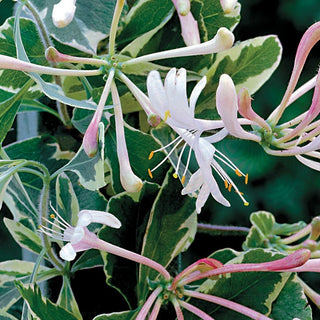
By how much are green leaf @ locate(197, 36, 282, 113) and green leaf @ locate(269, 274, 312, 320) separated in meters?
0.17

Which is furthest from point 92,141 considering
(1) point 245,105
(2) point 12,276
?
(2) point 12,276

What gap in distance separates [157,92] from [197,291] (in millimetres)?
190

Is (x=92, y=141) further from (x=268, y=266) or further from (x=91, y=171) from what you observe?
(x=268, y=266)

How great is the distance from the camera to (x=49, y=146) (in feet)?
1.73

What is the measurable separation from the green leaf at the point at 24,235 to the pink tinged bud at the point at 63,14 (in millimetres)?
208

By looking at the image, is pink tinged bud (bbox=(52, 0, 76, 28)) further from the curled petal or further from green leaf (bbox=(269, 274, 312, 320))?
green leaf (bbox=(269, 274, 312, 320))

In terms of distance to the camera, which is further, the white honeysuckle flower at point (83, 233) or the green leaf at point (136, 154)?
the green leaf at point (136, 154)

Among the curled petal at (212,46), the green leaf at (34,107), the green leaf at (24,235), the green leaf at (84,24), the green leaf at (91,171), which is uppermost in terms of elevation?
the green leaf at (84,24)

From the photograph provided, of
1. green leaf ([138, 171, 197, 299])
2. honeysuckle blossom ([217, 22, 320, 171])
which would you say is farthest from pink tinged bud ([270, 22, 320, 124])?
green leaf ([138, 171, 197, 299])

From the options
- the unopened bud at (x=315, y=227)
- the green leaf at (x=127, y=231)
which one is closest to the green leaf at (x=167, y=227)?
the green leaf at (x=127, y=231)

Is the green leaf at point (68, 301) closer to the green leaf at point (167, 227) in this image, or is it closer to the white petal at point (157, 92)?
the green leaf at point (167, 227)

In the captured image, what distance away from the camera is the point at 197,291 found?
47cm

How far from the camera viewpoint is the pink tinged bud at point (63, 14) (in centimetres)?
36

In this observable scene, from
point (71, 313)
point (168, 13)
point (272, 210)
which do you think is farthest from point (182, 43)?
point (272, 210)
